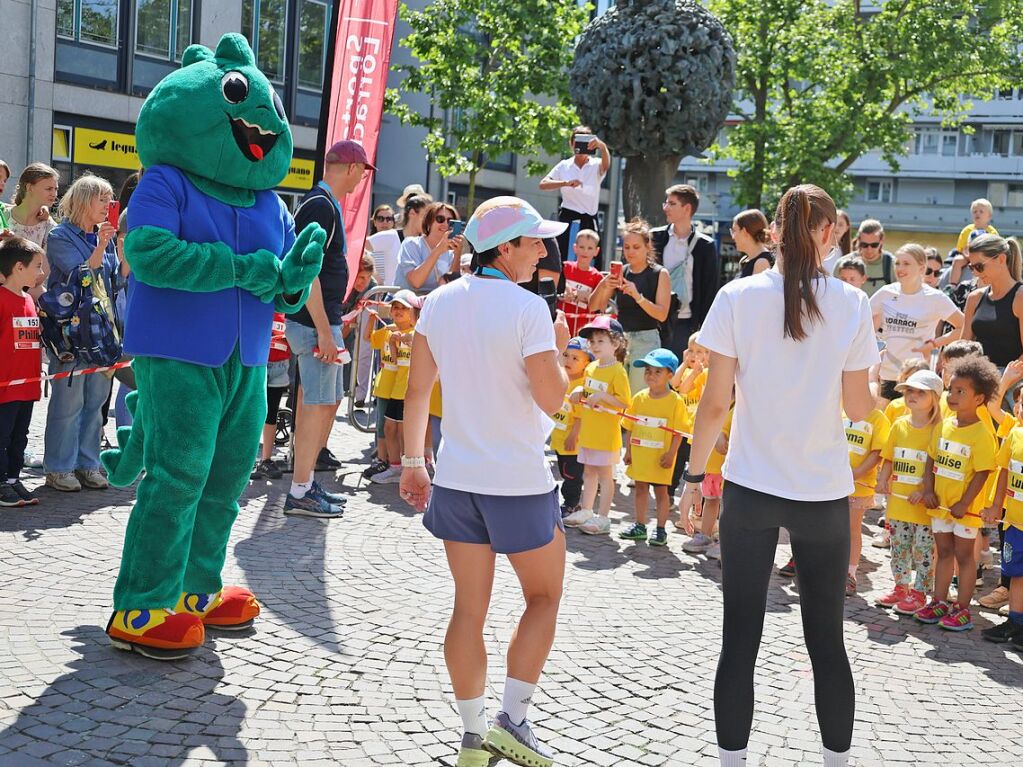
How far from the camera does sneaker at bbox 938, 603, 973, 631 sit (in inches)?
251

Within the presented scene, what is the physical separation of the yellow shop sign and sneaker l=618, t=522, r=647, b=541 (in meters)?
17.2

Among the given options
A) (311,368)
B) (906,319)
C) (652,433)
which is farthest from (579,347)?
(906,319)

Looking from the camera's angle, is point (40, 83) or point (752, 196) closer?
point (40, 83)

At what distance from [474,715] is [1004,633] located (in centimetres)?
343

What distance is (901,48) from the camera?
31266mm

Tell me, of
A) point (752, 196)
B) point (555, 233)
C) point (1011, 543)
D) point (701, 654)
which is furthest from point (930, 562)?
point (752, 196)

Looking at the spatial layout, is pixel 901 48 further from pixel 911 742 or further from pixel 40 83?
pixel 911 742

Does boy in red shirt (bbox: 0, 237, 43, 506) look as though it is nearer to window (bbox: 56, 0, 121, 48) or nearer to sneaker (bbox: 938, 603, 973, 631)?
sneaker (bbox: 938, 603, 973, 631)

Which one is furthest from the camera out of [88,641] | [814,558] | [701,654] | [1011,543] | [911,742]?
[1011,543]

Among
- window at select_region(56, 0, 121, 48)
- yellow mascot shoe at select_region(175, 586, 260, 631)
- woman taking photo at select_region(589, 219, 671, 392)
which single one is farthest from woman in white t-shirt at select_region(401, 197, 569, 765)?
window at select_region(56, 0, 121, 48)

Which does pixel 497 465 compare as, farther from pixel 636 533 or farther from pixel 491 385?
pixel 636 533

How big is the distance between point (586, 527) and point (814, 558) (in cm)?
408

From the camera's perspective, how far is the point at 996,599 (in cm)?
691

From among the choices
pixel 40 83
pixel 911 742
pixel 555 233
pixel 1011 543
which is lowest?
pixel 911 742
